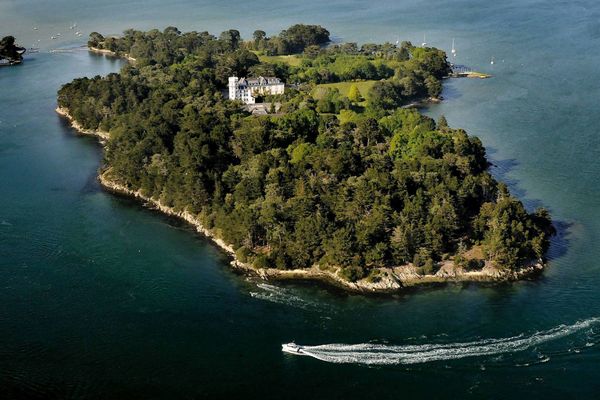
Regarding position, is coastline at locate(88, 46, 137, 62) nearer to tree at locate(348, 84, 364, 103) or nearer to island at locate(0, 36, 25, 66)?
island at locate(0, 36, 25, 66)

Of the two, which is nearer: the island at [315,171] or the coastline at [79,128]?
the island at [315,171]

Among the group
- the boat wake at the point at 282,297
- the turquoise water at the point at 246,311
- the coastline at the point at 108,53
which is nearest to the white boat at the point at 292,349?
the turquoise water at the point at 246,311

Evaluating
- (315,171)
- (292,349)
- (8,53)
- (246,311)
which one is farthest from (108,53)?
(292,349)

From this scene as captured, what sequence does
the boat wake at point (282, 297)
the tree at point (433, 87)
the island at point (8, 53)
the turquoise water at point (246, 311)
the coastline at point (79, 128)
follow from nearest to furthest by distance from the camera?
Result: the turquoise water at point (246, 311) → the boat wake at point (282, 297) → the coastline at point (79, 128) → the tree at point (433, 87) → the island at point (8, 53)

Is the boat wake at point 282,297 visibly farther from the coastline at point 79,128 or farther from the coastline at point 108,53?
the coastline at point 108,53

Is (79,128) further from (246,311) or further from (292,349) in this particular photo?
(292,349)

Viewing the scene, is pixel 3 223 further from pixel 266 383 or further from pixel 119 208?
pixel 266 383

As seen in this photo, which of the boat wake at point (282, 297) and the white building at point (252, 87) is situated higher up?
the white building at point (252, 87)

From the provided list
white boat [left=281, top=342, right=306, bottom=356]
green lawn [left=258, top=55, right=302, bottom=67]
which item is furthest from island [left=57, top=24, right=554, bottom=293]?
green lawn [left=258, top=55, right=302, bottom=67]
